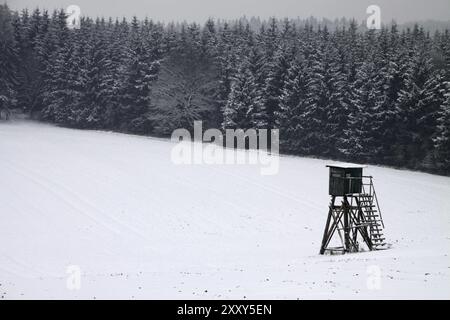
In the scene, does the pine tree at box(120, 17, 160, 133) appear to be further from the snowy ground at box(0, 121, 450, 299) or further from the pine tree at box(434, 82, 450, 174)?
the pine tree at box(434, 82, 450, 174)

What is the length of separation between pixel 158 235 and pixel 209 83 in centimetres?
4194

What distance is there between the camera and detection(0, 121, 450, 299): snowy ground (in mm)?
16406

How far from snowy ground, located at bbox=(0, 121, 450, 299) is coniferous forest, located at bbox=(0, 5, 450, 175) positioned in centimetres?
547

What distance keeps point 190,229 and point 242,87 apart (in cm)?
3475

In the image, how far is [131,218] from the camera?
3291 cm

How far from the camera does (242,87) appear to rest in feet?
205

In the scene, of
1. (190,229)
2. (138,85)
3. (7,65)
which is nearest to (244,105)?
(138,85)

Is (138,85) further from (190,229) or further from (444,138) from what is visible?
(190,229)

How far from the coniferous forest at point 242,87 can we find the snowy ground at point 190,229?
18.0 feet

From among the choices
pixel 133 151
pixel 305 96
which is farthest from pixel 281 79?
pixel 133 151

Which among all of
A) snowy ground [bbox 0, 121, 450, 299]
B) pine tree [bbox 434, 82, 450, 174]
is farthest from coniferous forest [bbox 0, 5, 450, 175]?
snowy ground [bbox 0, 121, 450, 299]

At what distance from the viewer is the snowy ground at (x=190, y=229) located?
53.8 ft

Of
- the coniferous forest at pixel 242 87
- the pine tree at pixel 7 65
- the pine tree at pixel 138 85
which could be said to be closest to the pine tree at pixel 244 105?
the coniferous forest at pixel 242 87

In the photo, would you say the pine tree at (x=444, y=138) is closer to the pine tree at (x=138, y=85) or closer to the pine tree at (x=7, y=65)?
the pine tree at (x=138, y=85)
